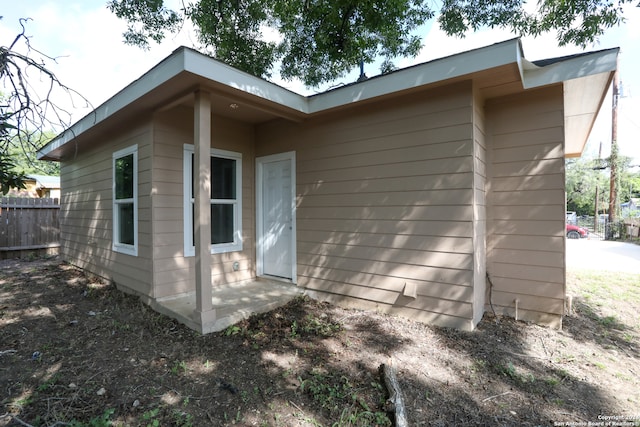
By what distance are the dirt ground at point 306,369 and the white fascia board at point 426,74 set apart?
2560 millimetres

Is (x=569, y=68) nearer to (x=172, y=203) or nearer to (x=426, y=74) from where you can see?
(x=426, y=74)

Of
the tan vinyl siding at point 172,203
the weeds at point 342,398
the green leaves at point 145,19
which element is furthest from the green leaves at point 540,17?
the weeds at point 342,398

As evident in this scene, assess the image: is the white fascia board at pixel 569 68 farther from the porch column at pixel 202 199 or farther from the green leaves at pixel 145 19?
the green leaves at pixel 145 19

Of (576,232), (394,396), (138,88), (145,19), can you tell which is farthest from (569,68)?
(576,232)

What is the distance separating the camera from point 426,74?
3.05m

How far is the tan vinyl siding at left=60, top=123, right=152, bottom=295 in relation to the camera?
3879mm

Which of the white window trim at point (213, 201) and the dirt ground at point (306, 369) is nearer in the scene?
the dirt ground at point (306, 369)

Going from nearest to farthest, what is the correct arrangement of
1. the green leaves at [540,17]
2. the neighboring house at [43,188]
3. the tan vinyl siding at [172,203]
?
the tan vinyl siding at [172,203] < the green leaves at [540,17] < the neighboring house at [43,188]

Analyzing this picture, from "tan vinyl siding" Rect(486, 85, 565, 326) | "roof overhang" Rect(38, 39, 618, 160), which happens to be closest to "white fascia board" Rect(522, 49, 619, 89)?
"roof overhang" Rect(38, 39, 618, 160)

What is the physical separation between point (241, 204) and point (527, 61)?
12.7 ft

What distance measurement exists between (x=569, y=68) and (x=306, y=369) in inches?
147

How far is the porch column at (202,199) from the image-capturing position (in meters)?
3.01

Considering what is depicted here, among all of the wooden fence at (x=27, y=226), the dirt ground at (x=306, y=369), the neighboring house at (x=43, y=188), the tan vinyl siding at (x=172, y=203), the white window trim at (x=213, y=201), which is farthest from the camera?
the neighboring house at (x=43, y=188)

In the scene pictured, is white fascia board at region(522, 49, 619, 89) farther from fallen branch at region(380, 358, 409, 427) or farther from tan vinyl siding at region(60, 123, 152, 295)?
tan vinyl siding at region(60, 123, 152, 295)
